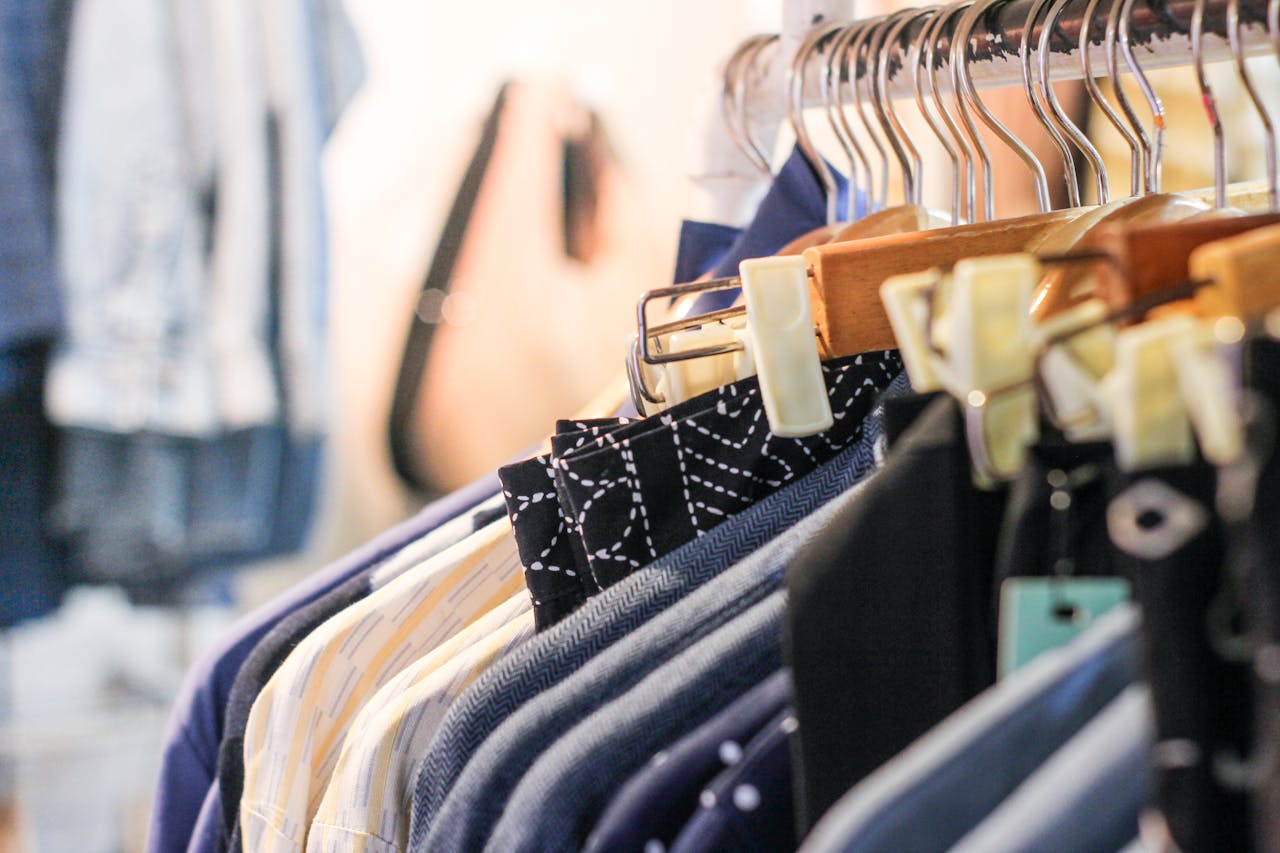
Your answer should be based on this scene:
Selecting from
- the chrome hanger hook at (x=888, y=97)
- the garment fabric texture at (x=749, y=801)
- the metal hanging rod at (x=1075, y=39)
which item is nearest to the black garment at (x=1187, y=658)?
the garment fabric texture at (x=749, y=801)

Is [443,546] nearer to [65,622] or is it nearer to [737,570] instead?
[737,570]

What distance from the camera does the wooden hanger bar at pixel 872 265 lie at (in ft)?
1.52

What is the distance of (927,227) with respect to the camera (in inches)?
22.6

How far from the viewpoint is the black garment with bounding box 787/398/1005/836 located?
1.10 ft

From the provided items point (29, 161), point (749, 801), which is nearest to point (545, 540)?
point (749, 801)

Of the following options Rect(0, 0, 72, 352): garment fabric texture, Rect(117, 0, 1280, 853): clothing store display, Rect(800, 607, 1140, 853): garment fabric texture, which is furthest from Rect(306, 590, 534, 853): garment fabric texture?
Rect(0, 0, 72, 352): garment fabric texture

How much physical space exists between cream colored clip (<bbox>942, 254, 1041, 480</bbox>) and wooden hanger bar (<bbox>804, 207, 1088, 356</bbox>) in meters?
0.13

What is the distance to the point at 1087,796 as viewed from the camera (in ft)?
0.94

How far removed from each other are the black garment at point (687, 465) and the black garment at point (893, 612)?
122 mm

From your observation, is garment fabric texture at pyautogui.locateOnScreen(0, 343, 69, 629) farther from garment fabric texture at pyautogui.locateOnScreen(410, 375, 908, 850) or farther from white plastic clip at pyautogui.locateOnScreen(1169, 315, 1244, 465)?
white plastic clip at pyautogui.locateOnScreen(1169, 315, 1244, 465)

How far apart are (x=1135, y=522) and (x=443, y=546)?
1.35ft

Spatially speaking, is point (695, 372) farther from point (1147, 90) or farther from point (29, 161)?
point (29, 161)

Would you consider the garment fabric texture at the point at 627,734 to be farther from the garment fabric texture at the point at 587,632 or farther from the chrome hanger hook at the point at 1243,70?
the chrome hanger hook at the point at 1243,70

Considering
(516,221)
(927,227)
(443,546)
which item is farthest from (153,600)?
(927,227)
